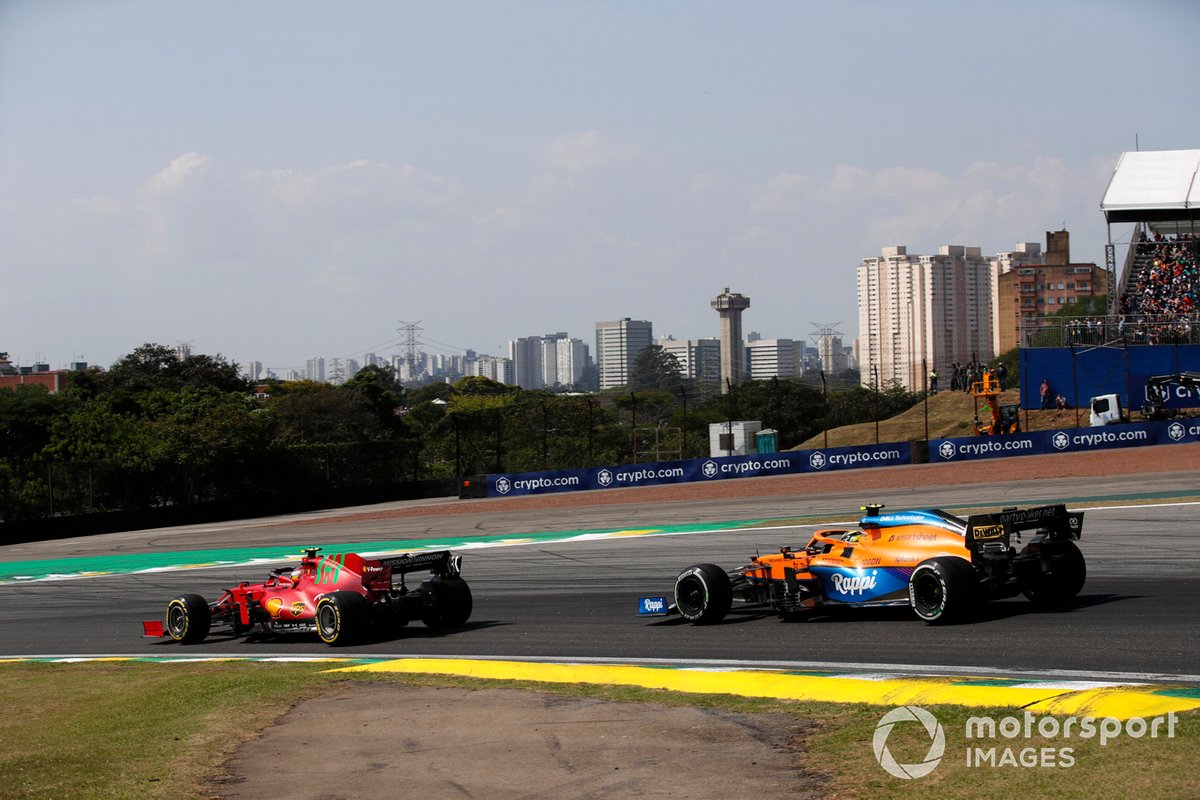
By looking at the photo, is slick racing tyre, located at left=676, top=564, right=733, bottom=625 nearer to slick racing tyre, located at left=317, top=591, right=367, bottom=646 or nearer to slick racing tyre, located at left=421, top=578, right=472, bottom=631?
slick racing tyre, located at left=421, top=578, right=472, bottom=631

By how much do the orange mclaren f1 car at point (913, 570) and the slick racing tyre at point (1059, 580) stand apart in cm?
1

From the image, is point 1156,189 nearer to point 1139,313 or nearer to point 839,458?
point 1139,313

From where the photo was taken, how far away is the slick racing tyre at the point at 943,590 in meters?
13.2

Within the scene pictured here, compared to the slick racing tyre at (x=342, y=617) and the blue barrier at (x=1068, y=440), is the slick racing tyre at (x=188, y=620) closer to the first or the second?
the slick racing tyre at (x=342, y=617)

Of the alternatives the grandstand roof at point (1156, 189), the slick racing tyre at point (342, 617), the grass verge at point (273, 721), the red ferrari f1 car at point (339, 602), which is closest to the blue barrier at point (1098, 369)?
the grandstand roof at point (1156, 189)

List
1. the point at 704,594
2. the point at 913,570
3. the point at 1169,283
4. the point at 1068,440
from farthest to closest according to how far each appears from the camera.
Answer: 1. the point at 1169,283
2. the point at 1068,440
3. the point at 704,594
4. the point at 913,570

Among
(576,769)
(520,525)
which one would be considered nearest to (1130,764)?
(576,769)

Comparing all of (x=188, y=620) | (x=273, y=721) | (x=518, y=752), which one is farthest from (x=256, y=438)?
(x=518, y=752)

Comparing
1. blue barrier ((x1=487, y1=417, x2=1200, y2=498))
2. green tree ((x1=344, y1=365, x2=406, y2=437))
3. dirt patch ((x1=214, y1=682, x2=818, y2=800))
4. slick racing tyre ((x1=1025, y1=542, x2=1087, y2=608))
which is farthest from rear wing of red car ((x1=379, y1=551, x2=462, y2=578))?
green tree ((x1=344, y1=365, x2=406, y2=437))

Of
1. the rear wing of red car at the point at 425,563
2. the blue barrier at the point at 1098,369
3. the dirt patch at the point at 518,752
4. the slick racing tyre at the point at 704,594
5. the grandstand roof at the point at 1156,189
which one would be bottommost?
the dirt patch at the point at 518,752

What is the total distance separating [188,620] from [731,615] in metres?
7.80

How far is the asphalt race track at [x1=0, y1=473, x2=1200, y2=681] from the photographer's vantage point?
12023 mm

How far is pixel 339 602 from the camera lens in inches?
616

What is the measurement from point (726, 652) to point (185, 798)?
652 cm
